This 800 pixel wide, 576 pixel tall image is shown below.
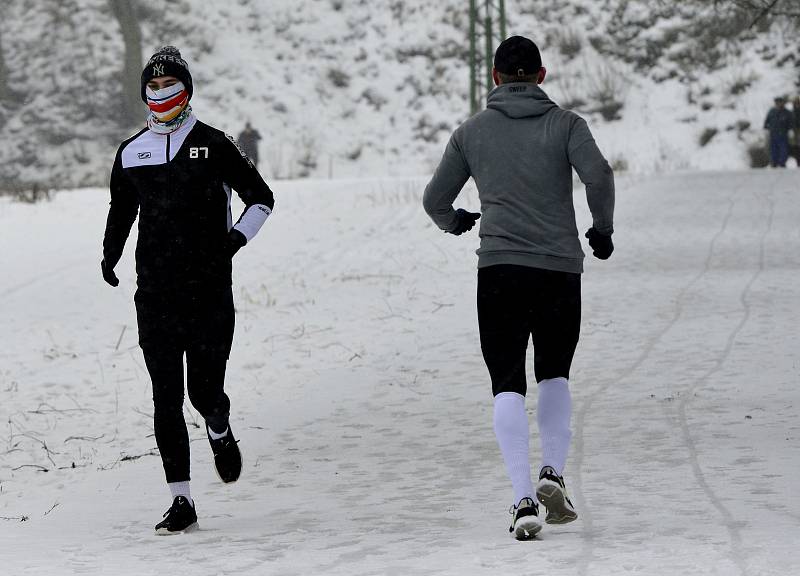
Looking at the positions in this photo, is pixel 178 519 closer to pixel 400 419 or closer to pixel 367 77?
pixel 400 419

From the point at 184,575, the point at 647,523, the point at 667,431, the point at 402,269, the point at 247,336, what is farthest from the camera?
the point at 402,269

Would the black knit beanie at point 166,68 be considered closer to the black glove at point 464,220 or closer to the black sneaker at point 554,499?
the black glove at point 464,220

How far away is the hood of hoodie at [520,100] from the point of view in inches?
216

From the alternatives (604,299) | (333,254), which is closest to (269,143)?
→ (333,254)

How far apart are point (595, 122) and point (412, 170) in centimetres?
545

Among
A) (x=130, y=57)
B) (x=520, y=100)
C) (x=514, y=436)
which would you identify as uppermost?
(x=130, y=57)

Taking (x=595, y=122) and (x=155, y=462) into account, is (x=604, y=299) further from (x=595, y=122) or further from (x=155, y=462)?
(x=595, y=122)

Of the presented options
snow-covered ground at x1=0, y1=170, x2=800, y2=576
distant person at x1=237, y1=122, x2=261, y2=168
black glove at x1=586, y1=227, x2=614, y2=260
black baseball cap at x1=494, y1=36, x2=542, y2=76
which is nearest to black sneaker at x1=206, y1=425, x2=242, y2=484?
snow-covered ground at x1=0, y1=170, x2=800, y2=576

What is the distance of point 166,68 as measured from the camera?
19.6 feet

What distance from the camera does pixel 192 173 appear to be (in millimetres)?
5938

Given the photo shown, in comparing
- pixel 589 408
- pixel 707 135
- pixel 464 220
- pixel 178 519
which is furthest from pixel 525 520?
pixel 707 135

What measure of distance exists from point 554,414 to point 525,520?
2.01 feet

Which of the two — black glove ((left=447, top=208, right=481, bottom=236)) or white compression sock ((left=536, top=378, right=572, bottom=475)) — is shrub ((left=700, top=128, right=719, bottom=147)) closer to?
black glove ((left=447, top=208, right=481, bottom=236))

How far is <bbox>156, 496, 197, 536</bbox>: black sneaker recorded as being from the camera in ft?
19.2
